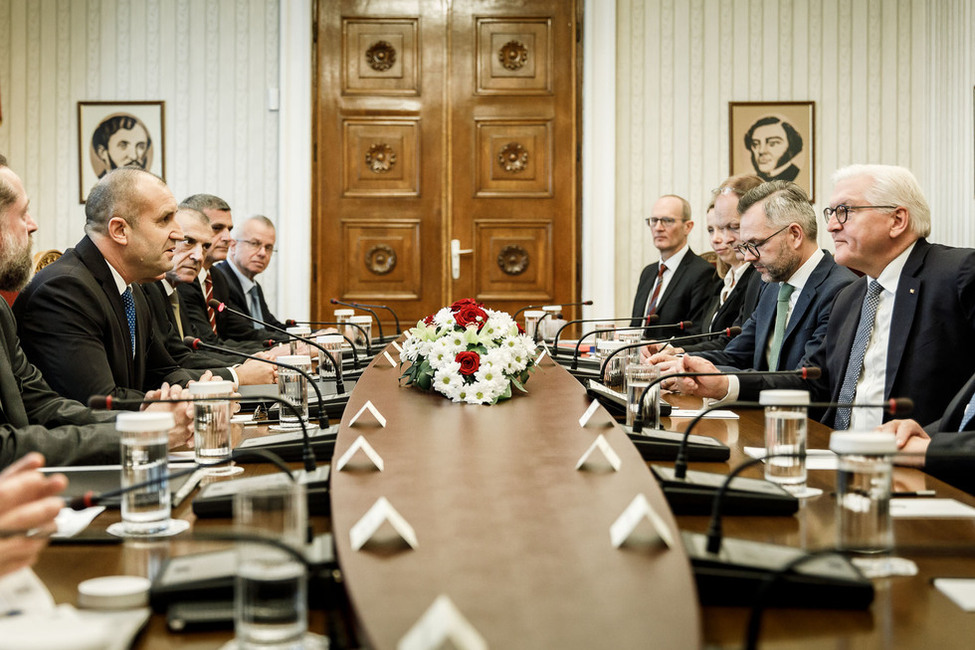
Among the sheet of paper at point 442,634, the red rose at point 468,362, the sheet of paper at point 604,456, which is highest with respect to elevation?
the red rose at point 468,362

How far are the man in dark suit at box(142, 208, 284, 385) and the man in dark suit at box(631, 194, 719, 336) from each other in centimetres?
235

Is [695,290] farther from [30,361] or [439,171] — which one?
[30,361]

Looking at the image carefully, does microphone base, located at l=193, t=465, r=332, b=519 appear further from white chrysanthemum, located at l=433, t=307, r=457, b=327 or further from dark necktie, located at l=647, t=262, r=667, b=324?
dark necktie, located at l=647, t=262, r=667, b=324

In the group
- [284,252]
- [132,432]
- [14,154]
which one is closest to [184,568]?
[132,432]

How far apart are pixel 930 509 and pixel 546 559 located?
868mm

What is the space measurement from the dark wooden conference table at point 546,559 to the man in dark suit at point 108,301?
3.85 ft

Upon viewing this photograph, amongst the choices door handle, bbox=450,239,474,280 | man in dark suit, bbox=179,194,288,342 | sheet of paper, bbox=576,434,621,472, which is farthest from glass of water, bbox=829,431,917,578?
door handle, bbox=450,239,474,280

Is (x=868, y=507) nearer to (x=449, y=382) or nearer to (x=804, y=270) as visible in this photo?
(x=449, y=382)

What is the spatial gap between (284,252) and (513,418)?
4.92 meters

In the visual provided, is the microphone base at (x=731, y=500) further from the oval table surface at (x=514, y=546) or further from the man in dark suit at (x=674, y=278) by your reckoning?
the man in dark suit at (x=674, y=278)

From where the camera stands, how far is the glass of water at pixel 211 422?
6.97ft

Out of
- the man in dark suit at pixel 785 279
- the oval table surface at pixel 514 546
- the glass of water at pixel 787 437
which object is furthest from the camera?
the man in dark suit at pixel 785 279

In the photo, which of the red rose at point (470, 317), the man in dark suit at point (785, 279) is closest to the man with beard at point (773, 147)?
the man in dark suit at point (785, 279)

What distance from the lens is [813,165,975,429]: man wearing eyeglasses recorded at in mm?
2932
